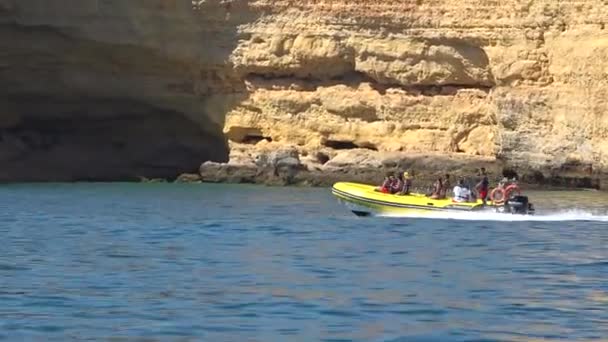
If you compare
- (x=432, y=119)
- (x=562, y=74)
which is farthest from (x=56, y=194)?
(x=562, y=74)

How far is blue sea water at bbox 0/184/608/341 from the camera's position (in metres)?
13.9

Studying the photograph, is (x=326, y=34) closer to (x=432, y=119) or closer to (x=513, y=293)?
(x=432, y=119)

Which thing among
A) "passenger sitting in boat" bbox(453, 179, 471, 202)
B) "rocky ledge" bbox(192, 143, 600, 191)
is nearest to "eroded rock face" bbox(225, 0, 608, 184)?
"rocky ledge" bbox(192, 143, 600, 191)

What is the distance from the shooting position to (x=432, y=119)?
3909 centimetres

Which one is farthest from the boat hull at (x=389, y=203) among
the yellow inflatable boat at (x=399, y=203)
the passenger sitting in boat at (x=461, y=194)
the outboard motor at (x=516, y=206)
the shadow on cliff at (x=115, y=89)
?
the shadow on cliff at (x=115, y=89)

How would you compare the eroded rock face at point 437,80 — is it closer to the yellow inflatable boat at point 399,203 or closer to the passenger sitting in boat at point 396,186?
the passenger sitting in boat at point 396,186

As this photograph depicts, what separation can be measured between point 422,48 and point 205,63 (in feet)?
20.6

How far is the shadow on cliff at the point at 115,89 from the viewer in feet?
133

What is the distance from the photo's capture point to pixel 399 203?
26891 mm

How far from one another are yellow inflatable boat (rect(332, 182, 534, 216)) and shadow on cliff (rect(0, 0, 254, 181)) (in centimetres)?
1347

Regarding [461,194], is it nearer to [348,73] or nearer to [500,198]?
[500,198]

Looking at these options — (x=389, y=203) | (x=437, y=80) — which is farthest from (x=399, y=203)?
(x=437, y=80)

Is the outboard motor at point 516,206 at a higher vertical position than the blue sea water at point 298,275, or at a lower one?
higher

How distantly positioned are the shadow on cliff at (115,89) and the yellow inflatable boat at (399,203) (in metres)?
13.5
